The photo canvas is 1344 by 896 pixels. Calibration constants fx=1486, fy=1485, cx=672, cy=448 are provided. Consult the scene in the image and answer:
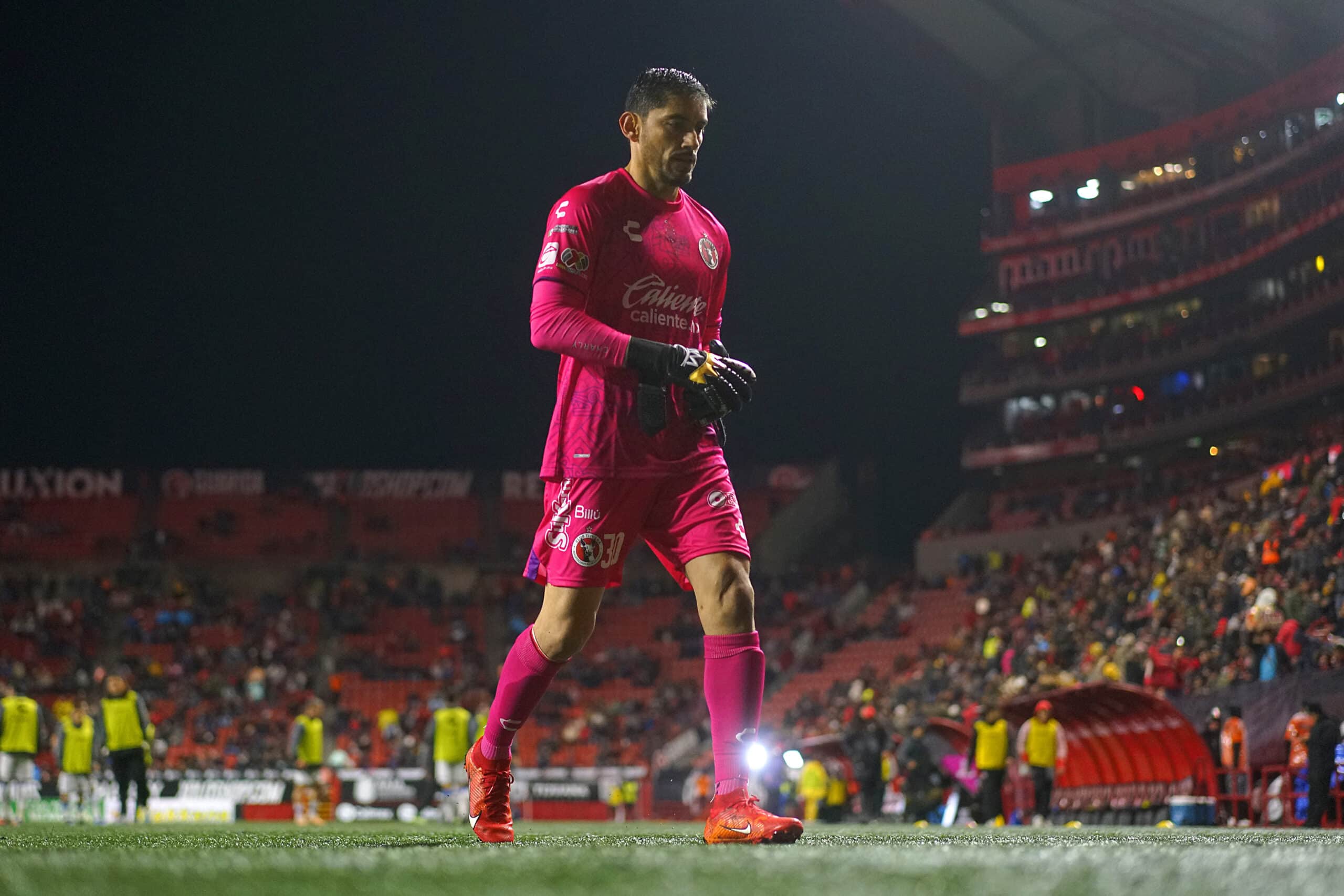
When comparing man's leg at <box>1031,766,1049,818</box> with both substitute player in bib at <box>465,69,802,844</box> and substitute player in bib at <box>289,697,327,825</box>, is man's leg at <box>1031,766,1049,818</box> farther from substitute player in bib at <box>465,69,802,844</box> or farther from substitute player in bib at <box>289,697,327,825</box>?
substitute player in bib at <box>465,69,802,844</box>

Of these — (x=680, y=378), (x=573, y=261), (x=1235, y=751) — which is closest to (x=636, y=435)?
(x=680, y=378)

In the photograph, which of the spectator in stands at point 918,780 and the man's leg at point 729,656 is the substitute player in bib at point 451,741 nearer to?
the spectator in stands at point 918,780

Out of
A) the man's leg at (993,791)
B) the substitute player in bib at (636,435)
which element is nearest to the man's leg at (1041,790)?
the man's leg at (993,791)

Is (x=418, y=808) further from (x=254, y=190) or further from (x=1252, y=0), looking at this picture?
(x=1252, y=0)

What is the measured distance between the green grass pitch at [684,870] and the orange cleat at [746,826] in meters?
0.33

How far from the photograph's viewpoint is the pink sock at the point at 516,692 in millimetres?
5012

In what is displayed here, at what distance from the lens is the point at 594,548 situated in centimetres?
482

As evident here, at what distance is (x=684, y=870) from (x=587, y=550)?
7.14ft

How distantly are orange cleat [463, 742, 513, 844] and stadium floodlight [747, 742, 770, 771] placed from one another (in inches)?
33.4

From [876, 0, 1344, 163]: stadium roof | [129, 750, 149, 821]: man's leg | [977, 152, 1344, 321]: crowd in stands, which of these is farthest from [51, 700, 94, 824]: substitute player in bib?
[876, 0, 1344, 163]: stadium roof

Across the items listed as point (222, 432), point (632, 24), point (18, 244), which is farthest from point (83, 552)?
point (632, 24)

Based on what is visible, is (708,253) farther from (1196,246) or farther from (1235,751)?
(1196,246)

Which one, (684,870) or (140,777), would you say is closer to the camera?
(684,870)

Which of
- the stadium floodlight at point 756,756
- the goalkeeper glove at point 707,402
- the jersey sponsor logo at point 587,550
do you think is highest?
the goalkeeper glove at point 707,402
